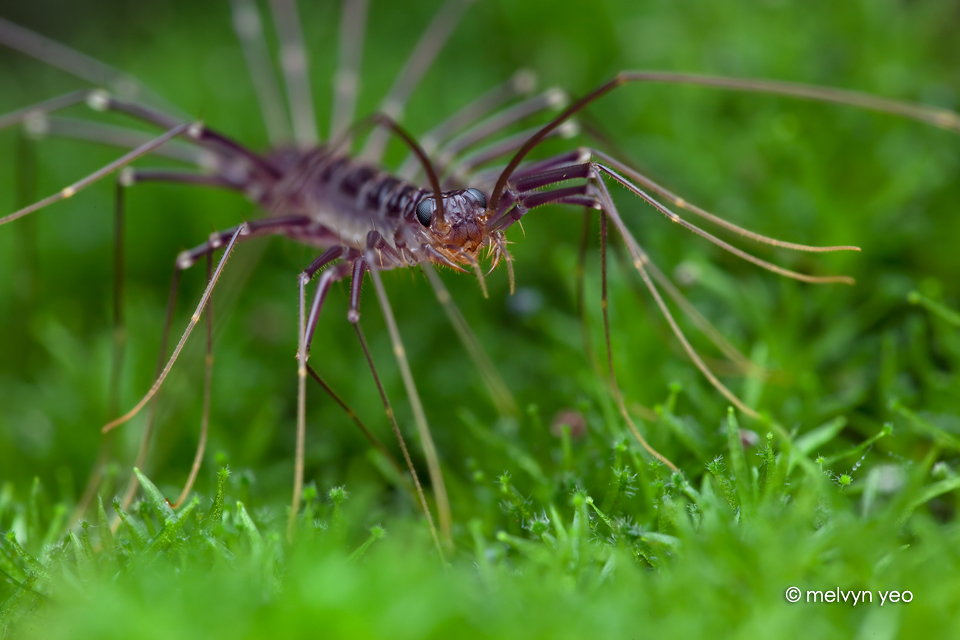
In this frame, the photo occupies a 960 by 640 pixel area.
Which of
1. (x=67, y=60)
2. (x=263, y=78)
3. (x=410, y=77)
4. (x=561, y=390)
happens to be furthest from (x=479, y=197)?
(x=67, y=60)

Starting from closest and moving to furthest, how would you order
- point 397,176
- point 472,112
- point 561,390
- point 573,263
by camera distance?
point 561,390 → point 573,263 → point 397,176 → point 472,112

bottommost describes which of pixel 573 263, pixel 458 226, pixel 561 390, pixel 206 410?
pixel 561 390

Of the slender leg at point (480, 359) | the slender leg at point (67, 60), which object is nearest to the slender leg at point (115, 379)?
the slender leg at point (67, 60)

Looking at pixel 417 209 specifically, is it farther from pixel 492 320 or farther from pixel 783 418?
pixel 783 418

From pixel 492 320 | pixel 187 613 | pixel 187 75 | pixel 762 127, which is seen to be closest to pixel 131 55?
pixel 187 75

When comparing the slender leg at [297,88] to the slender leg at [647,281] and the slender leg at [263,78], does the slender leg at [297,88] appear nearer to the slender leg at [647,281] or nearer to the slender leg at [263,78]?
the slender leg at [263,78]

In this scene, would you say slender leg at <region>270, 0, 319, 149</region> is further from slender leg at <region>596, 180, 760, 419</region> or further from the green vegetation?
slender leg at <region>596, 180, 760, 419</region>

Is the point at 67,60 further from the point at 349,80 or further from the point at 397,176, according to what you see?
the point at 397,176
